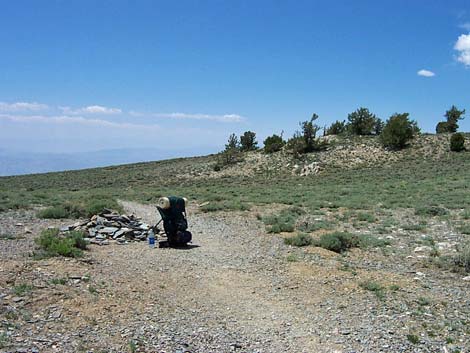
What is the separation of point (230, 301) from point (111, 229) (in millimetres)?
6801

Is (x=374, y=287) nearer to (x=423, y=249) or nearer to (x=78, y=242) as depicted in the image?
(x=423, y=249)

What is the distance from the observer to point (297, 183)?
3634cm

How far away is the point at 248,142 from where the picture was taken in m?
57.1

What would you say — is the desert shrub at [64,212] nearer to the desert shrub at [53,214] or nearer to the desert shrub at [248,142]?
the desert shrub at [53,214]

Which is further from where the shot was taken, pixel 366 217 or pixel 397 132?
pixel 397 132

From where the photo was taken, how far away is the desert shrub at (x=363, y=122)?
53844 millimetres

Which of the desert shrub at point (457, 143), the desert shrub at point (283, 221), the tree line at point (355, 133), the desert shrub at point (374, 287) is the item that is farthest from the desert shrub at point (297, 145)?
the desert shrub at point (374, 287)

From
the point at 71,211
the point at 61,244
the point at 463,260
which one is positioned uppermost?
the point at 61,244

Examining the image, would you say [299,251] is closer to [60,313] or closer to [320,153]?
[60,313]

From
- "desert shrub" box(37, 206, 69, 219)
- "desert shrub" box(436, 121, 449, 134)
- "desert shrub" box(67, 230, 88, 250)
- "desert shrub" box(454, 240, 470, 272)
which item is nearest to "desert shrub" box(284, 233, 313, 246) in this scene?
"desert shrub" box(454, 240, 470, 272)

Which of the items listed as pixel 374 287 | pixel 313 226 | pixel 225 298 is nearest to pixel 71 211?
pixel 313 226

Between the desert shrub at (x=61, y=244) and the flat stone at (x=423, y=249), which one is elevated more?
the desert shrub at (x=61, y=244)

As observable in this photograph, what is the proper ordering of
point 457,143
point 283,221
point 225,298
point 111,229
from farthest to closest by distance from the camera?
point 457,143 → point 283,221 → point 111,229 → point 225,298

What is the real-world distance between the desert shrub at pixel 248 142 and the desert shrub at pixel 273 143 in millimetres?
3755
